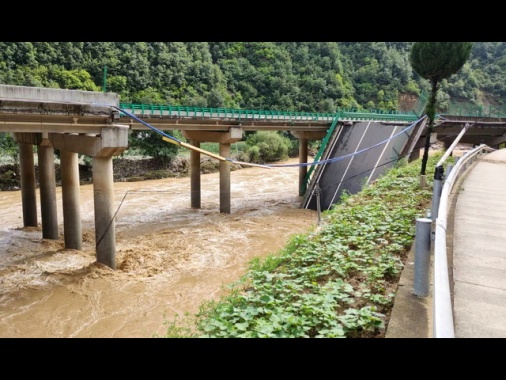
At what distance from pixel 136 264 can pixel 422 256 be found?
11074mm

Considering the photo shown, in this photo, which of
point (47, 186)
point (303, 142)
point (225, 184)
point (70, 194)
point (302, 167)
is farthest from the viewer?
point (303, 142)

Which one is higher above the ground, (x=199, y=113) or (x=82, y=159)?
(x=199, y=113)

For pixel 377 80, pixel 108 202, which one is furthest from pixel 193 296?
pixel 377 80

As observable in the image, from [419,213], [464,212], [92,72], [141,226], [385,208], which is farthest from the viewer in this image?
[92,72]

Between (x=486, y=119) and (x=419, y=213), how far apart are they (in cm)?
2289

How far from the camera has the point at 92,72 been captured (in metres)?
48.9

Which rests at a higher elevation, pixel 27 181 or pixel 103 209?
pixel 27 181

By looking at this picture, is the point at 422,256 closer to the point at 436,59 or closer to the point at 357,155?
the point at 436,59

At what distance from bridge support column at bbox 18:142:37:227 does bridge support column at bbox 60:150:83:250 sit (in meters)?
4.09


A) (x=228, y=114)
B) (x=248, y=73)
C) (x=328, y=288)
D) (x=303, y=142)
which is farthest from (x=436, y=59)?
(x=248, y=73)

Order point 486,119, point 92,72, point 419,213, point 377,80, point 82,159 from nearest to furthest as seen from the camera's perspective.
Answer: point 419,213 → point 486,119 → point 82,159 → point 92,72 → point 377,80

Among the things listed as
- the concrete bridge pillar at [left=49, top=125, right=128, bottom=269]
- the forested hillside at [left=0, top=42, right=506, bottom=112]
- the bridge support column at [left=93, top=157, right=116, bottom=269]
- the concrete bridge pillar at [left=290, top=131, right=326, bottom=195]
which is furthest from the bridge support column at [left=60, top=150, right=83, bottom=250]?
the forested hillside at [left=0, top=42, right=506, bottom=112]

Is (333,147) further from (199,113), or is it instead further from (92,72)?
(92,72)

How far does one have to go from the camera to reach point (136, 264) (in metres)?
13.4
